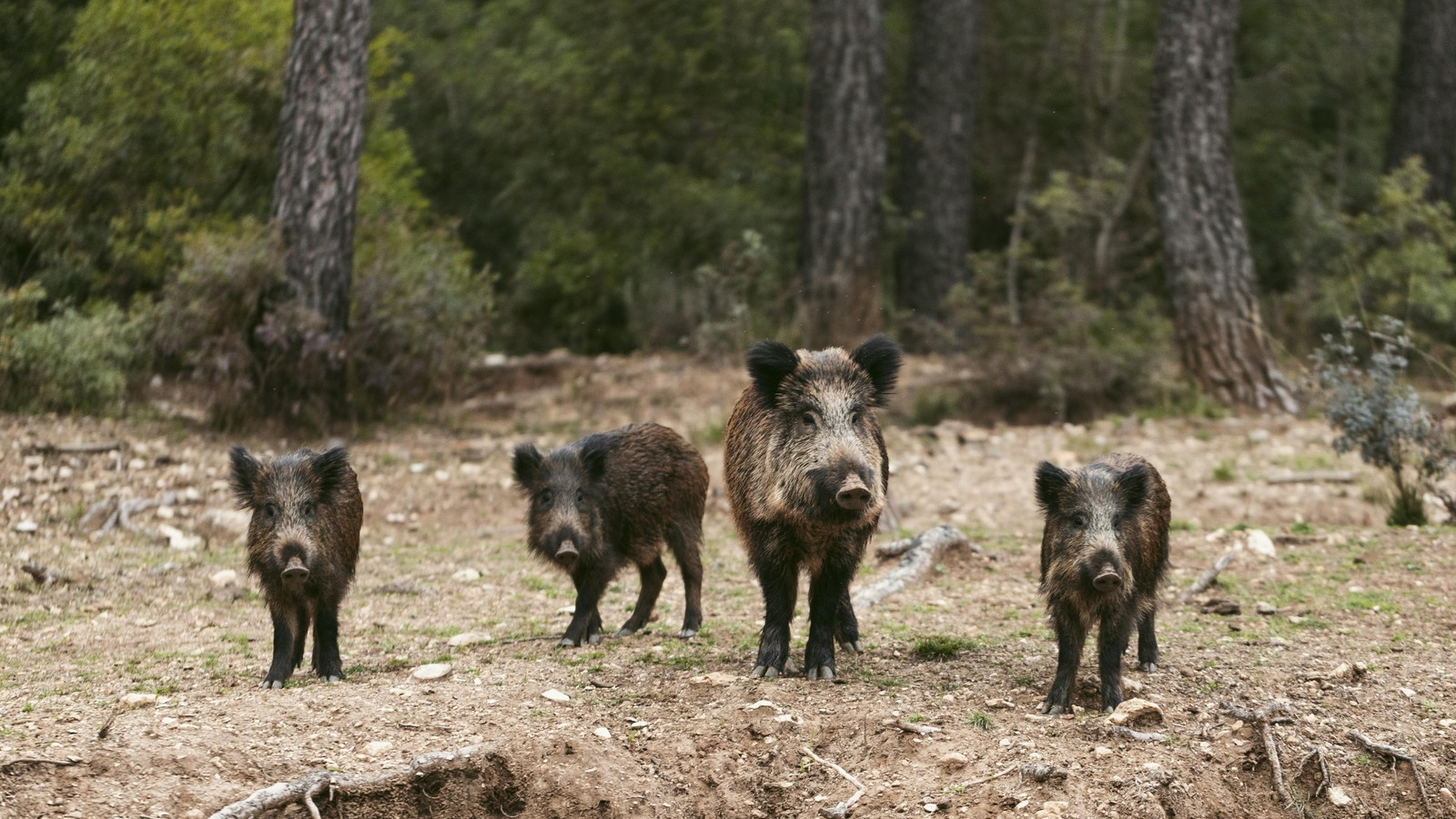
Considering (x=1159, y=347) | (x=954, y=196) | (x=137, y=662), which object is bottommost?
(x=137, y=662)

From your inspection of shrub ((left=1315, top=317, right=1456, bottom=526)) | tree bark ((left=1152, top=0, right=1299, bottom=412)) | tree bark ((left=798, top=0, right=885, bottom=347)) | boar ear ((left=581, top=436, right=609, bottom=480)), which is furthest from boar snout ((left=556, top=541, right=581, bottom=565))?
tree bark ((left=1152, top=0, right=1299, bottom=412))

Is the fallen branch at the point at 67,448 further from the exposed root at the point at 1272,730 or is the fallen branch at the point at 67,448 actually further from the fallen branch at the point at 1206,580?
the exposed root at the point at 1272,730

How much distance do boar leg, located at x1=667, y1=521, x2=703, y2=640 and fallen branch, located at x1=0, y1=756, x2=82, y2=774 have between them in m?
3.20

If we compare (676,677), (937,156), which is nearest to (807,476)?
(676,677)

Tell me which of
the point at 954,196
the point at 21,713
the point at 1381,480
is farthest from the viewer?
the point at 954,196

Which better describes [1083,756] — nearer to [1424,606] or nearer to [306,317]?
[1424,606]

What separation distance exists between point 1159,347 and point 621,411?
5.59m

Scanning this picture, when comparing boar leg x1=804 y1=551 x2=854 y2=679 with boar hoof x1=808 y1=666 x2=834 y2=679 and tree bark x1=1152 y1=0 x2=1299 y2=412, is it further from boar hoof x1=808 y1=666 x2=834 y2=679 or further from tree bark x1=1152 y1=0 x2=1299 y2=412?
tree bark x1=1152 y1=0 x2=1299 y2=412

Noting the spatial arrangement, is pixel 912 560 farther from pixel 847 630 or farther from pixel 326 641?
pixel 326 641

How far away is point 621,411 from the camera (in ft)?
48.4

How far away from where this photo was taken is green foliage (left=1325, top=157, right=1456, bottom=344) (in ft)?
52.8

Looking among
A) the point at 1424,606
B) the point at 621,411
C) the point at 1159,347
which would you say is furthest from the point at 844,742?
the point at 1159,347

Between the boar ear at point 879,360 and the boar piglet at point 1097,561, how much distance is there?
3.07ft

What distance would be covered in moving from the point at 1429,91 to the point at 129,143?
1532 cm
